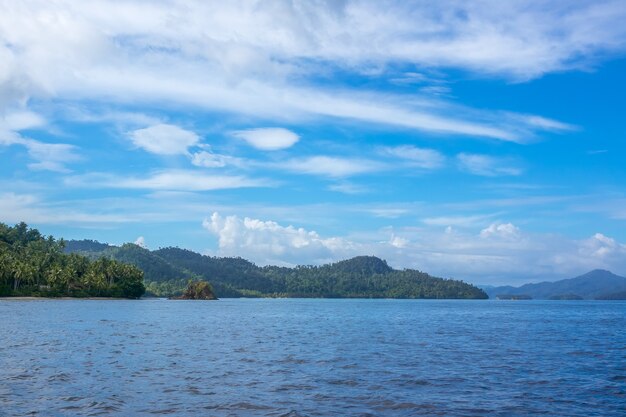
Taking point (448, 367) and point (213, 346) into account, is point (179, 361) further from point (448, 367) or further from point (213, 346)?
point (448, 367)

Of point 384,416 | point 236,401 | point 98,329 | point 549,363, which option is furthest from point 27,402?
point 98,329

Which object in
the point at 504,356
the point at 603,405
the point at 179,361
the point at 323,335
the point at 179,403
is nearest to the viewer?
the point at 179,403

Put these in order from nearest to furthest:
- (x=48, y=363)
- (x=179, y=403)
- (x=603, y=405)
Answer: (x=179, y=403)
(x=603, y=405)
(x=48, y=363)

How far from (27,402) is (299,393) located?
583 inches

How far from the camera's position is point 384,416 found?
28.9 m

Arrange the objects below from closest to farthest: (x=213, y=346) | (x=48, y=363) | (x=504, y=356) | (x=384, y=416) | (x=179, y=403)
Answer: (x=384, y=416)
(x=179, y=403)
(x=48, y=363)
(x=504, y=356)
(x=213, y=346)

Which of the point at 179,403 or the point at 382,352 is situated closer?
the point at 179,403

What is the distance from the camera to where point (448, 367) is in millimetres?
46906

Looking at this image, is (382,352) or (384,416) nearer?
(384,416)

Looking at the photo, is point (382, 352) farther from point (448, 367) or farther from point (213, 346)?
point (213, 346)

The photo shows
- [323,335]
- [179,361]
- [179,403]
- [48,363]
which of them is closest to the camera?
[179,403]

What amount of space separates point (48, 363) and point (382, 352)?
30.7m

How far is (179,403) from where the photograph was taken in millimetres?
30828

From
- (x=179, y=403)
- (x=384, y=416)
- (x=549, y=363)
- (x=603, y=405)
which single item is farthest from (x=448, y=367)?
(x=179, y=403)
